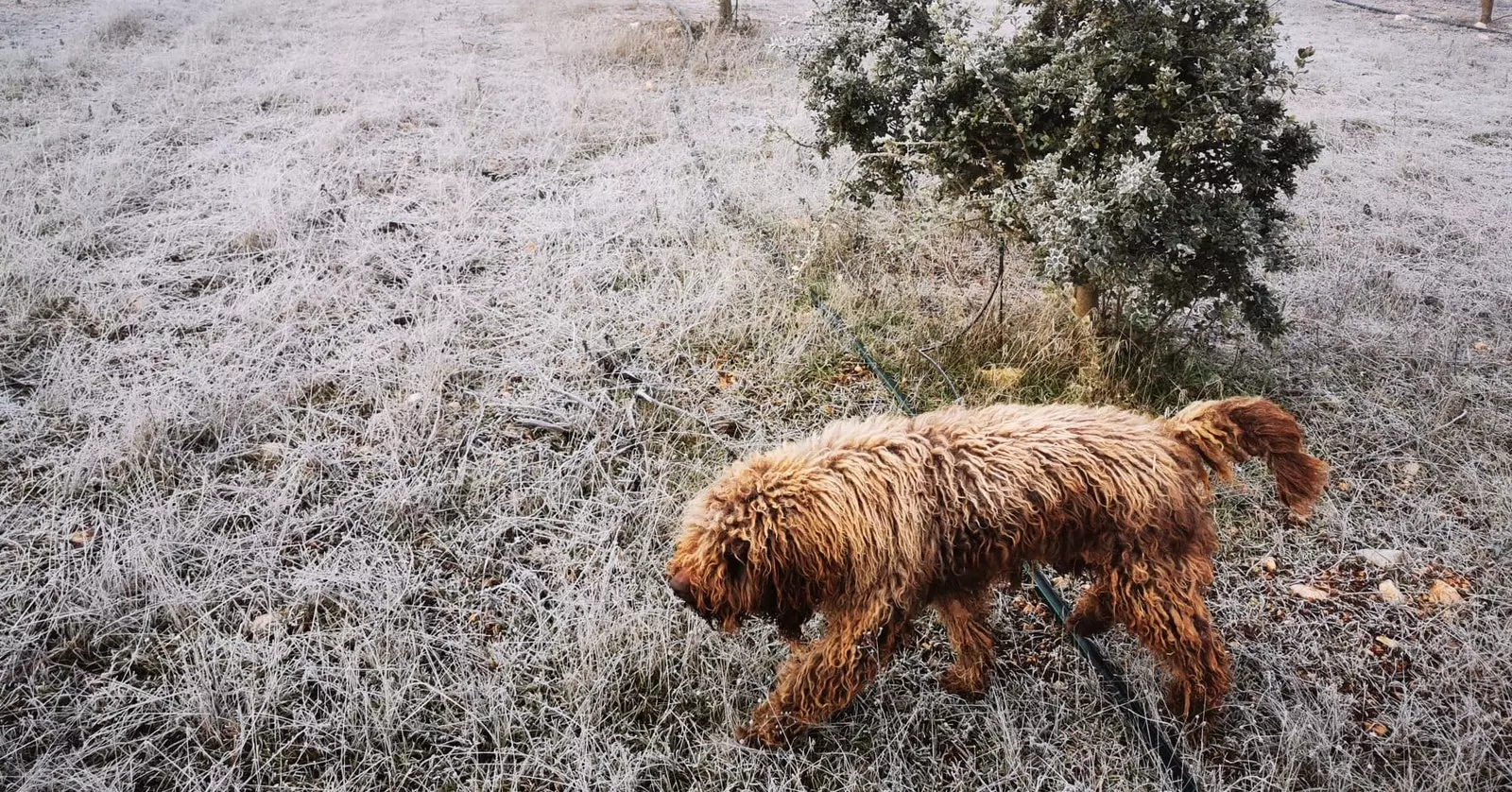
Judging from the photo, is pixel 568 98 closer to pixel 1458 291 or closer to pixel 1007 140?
pixel 1007 140

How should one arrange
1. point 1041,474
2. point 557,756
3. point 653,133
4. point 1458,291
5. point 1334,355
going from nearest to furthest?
point 1041,474 < point 557,756 < point 1334,355 < point 1458,291 < point 653,133

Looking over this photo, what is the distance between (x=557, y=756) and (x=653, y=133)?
6080 millimetres

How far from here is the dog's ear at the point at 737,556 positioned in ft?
6.70

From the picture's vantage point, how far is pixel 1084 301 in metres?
4.21

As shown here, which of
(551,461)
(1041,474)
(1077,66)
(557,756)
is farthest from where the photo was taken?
(551,461)

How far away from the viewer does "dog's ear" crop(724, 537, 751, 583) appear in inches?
80.4

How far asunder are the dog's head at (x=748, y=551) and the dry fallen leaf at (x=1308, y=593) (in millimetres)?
2171

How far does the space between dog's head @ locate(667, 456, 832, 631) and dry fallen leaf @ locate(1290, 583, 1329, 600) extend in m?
2.17

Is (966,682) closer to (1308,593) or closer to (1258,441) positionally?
(1258,441)

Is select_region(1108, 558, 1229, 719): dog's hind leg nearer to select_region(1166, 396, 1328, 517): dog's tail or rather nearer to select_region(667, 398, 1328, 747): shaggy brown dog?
select_region(667, 398, 1328, 747): shaggy brown dog

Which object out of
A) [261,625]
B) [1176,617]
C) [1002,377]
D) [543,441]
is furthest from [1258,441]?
[261,625]

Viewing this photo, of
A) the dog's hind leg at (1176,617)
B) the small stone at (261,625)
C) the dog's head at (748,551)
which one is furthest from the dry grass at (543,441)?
the dog's head at (748,551)

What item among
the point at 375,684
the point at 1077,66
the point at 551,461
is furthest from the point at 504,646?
the point at 1077,66

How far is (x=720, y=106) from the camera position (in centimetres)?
811
